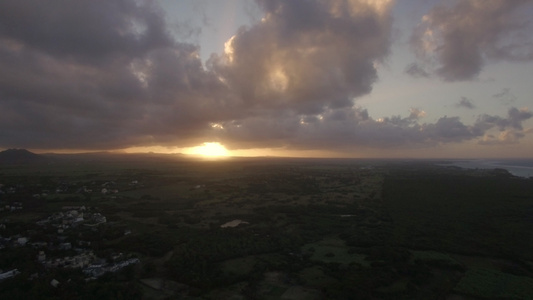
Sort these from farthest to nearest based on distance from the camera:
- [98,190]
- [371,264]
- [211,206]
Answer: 1. [98,190]
2. [211,206]
3. [371,264]

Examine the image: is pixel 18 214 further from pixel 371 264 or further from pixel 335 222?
pixel 371 264

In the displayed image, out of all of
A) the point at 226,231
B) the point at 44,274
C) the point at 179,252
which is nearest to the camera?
the point at 44,274

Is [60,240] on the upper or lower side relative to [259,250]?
upper

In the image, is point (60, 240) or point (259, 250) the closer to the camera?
point (259, 250)

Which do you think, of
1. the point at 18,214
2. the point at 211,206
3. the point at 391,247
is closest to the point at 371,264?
the point at 391,247

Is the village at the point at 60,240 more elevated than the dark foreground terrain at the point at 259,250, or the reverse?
the village at the point at 60,240

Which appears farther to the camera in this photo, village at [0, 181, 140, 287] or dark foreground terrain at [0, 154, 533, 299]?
village at [0, 181, 140, 287]

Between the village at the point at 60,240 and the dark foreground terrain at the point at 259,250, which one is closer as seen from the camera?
the dark foreground terrain at the point at 259,250

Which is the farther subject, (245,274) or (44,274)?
(245,274)

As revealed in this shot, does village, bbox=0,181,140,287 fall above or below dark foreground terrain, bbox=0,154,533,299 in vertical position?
above
